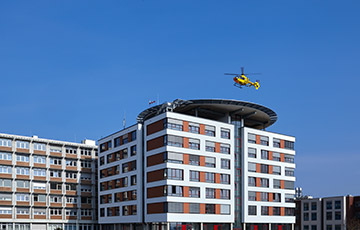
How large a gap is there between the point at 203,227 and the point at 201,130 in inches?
629

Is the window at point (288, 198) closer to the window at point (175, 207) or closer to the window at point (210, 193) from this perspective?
the window at point (210, 193)

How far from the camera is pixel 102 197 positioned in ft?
303

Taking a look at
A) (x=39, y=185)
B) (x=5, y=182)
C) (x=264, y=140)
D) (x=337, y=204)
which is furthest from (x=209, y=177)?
(x=337, y=204)

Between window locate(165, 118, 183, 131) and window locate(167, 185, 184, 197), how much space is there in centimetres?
943

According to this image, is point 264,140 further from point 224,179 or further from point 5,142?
point 5,142

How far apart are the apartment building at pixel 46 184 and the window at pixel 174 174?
3420cm

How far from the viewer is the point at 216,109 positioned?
275 ft

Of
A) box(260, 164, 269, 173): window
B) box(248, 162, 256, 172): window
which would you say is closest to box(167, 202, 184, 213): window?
box(248, 162, 256, 172): window

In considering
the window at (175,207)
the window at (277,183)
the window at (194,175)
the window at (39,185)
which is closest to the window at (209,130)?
the window at (194,175)

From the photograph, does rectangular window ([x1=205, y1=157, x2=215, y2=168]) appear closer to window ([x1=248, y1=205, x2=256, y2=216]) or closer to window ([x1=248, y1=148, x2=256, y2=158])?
window ([x1=248, y1=148, x2=256, y2=158])

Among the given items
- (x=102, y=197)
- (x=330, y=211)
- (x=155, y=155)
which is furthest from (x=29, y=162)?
(x=330, y=211)

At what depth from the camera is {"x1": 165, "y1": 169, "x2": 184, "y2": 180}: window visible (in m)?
73.0

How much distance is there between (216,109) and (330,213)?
57.6m

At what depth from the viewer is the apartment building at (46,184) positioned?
90.6 metres
